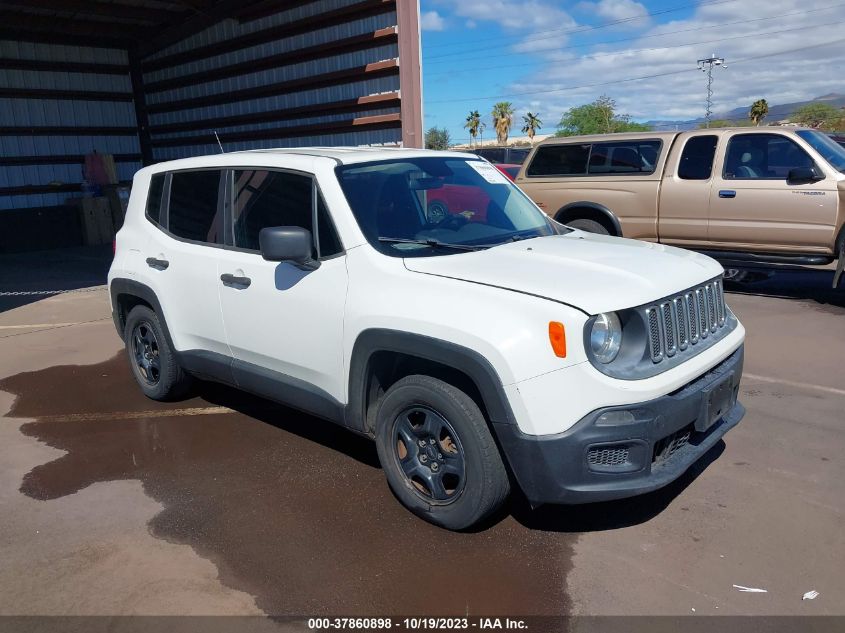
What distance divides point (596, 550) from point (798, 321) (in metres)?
5.26

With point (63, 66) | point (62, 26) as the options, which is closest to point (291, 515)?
point (62, 26)

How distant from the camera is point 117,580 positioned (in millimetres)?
3424

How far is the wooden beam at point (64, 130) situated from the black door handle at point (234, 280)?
41.2 feet

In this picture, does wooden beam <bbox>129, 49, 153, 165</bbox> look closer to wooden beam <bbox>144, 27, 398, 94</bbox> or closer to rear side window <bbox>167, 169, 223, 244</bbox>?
wooden beam <bbox>144, 27, 398, 94</bbox>

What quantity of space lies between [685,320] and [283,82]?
1126cm

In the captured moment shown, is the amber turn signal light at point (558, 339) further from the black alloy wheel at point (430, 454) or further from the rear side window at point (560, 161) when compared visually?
the rear side window at point (560, 161)

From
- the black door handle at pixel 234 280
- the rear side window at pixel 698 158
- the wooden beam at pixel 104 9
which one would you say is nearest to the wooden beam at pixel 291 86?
the wooden beam at pixel 104 9

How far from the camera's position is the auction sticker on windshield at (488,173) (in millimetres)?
4988

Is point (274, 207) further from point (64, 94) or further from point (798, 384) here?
point (64, 94)

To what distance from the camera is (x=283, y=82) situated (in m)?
13.5

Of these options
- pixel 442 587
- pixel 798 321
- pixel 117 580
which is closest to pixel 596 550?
pixel 442 587

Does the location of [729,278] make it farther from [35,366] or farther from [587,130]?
[587,130]

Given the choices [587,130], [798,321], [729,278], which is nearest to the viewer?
[798,321]

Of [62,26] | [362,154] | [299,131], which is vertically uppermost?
[62,26]
